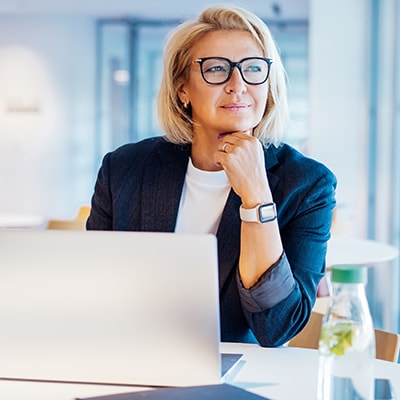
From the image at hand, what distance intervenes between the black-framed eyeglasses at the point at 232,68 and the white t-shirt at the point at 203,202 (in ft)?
0.84

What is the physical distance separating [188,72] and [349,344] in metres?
1.04

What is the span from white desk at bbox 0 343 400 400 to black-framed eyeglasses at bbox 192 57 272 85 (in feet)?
2.02

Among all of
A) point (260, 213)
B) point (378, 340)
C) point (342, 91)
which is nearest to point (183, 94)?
point (260, 213)

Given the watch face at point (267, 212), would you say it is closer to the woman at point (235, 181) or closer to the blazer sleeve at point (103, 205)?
the woman at point (235, 181)

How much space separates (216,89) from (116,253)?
0.74 metres

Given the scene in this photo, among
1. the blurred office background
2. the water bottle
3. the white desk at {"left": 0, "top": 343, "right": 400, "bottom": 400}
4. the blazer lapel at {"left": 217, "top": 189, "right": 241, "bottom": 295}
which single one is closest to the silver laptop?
the white desk at {"left": 0, "top": 343, "right": 400, "bottom": 400}

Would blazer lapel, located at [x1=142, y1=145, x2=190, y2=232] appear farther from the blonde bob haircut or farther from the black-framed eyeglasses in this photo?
the black-framed eyeglasses

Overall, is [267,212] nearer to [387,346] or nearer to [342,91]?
[387,346]

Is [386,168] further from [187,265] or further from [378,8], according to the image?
[187,265]

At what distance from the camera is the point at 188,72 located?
2.02 m

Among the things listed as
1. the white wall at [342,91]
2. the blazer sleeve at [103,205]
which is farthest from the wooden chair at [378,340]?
the white wall at [342,91]

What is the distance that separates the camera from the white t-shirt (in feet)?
6.54

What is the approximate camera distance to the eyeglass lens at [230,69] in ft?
6.17

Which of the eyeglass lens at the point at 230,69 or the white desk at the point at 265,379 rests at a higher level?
the eyeglass lens at the point at 230,69
